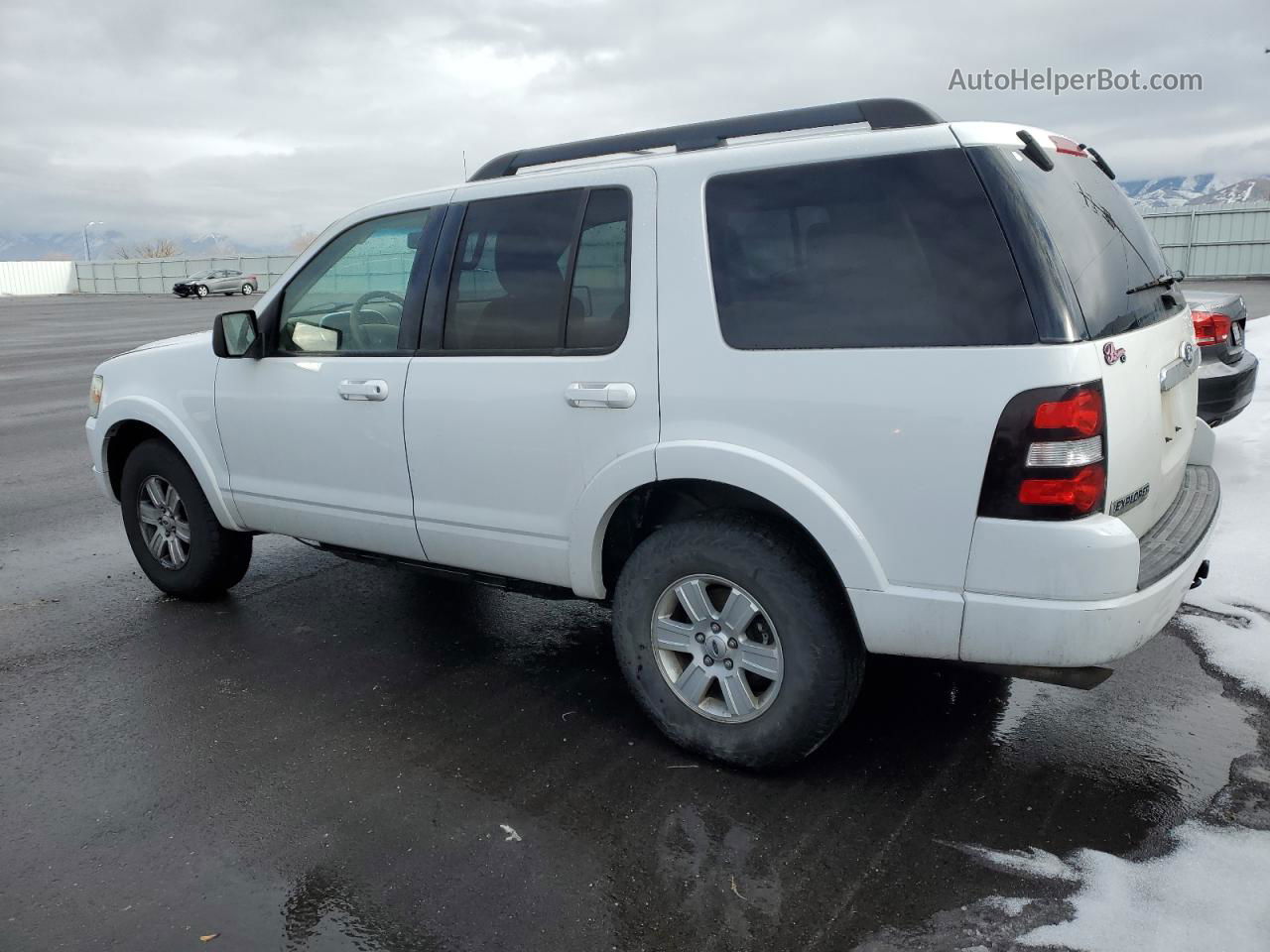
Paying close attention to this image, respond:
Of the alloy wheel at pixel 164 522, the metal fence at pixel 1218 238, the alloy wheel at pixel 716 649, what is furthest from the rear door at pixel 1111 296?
the metal fence at pixel 1218 238

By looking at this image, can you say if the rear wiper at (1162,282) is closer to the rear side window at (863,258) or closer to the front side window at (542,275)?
the rear side window at (863,258)

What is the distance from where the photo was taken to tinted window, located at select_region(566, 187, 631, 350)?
3.56 m

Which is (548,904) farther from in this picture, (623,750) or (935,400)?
(935,400)

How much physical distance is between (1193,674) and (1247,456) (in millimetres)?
3844

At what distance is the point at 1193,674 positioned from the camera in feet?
13.6

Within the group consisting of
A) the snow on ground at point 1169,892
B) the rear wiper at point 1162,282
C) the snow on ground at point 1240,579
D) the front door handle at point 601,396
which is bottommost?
the snow on ground at point 1169,892

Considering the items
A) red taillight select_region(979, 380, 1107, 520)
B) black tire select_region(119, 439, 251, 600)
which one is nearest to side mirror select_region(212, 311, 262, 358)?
black tire select_region(119, 439, 251, 600)

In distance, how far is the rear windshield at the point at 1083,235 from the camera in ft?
9.45

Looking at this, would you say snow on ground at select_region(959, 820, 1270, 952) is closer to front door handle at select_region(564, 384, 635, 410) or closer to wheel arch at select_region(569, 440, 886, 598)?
wheel arch at select_region(569, 440, 886, 598)

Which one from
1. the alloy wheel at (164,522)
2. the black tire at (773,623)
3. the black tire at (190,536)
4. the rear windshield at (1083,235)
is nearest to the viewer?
the rear windshield at (1083,235)

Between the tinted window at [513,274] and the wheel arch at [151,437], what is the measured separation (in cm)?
166

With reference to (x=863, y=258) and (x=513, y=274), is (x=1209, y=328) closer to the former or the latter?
(x=863, y=258)

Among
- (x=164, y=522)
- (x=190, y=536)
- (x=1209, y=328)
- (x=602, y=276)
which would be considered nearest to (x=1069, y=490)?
(x=602, y=276)

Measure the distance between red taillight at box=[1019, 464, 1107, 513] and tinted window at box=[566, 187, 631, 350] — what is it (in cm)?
141
